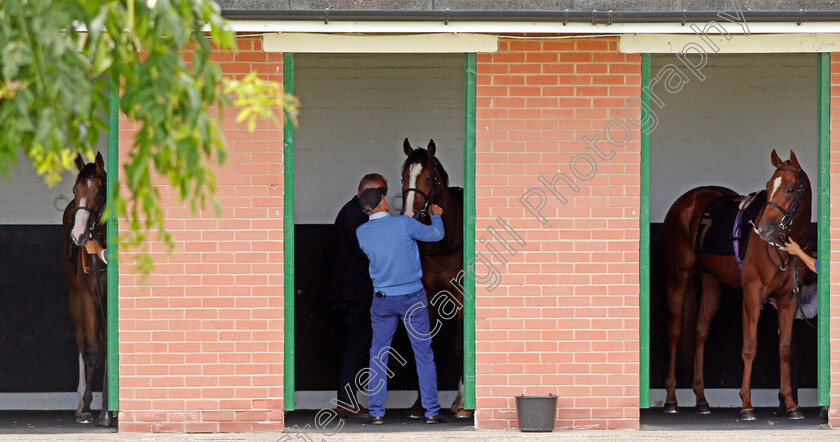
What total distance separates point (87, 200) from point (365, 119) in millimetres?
2742

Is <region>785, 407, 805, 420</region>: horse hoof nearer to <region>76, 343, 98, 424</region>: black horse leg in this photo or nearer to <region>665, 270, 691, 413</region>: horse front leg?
<region>665, 270, 691, 413</region>: horse front leg

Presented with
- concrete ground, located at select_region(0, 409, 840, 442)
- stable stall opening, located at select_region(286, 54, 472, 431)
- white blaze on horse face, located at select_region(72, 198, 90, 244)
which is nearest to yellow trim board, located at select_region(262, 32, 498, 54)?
white blaze on horse face, located at select_region(72, 198, 90, 244)

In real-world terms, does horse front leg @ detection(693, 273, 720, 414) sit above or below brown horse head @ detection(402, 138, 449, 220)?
below

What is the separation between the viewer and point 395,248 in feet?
27.4

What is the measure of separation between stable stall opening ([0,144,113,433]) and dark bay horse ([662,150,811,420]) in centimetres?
498

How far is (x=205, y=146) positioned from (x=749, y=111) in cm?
769

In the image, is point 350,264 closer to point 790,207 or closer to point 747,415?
point 747,415

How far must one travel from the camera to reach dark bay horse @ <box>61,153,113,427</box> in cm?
860

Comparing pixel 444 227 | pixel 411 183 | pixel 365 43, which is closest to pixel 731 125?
pixel 444 227

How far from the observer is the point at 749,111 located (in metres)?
10.2

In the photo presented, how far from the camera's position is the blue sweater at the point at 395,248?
8.34 m

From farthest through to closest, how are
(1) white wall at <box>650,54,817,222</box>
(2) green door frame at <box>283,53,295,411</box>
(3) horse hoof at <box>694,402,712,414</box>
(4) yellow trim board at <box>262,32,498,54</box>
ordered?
(1) white wall at <box>650,54,817,222</box>
(3) horse hoof at <box>694,402,712,414</box>
(2) green door frame at <box>283,53,295,411</box>
(4) yellow trim board at <box>262,32,498,54</box>

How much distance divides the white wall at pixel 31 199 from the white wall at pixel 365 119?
71.0 inches

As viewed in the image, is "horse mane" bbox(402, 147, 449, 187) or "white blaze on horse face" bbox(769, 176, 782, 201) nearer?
"white blaze on horse face" bbox(769, 176, 782, 201)
